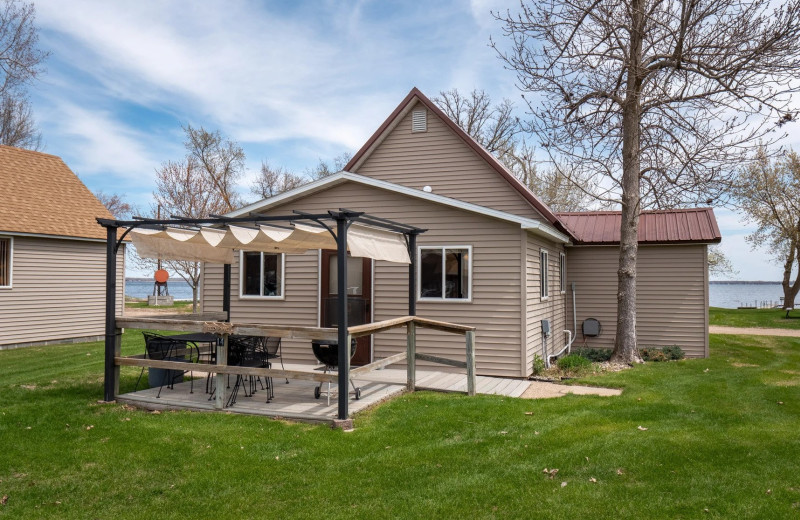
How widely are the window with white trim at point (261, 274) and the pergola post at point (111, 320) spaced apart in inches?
144

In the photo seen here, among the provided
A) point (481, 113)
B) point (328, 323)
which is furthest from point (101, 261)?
point (481, 113)

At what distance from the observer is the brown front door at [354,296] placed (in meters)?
11.0

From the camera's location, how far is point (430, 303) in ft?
35.3

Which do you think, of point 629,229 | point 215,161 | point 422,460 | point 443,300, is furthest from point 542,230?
point 215,161

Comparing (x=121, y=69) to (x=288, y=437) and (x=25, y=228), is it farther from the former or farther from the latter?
(x=288, y=437)

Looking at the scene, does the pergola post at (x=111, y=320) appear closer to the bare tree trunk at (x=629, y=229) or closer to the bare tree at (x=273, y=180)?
the bare tree trunk at (x=629, y=229)

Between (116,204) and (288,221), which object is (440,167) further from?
(116,204)

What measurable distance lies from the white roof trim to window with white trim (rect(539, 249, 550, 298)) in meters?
0.53

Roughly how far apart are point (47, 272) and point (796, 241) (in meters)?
30.2

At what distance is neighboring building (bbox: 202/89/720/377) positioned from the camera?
10320 millimetres

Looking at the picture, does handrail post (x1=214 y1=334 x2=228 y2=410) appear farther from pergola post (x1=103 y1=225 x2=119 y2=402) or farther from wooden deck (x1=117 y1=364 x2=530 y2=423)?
pergola post (x1=103 y1=225 x2=119 y2=402)

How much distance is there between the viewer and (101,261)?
16.9 meters

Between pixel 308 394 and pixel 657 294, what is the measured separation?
984 cm

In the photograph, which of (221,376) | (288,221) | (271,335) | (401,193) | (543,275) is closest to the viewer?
(271,335)
